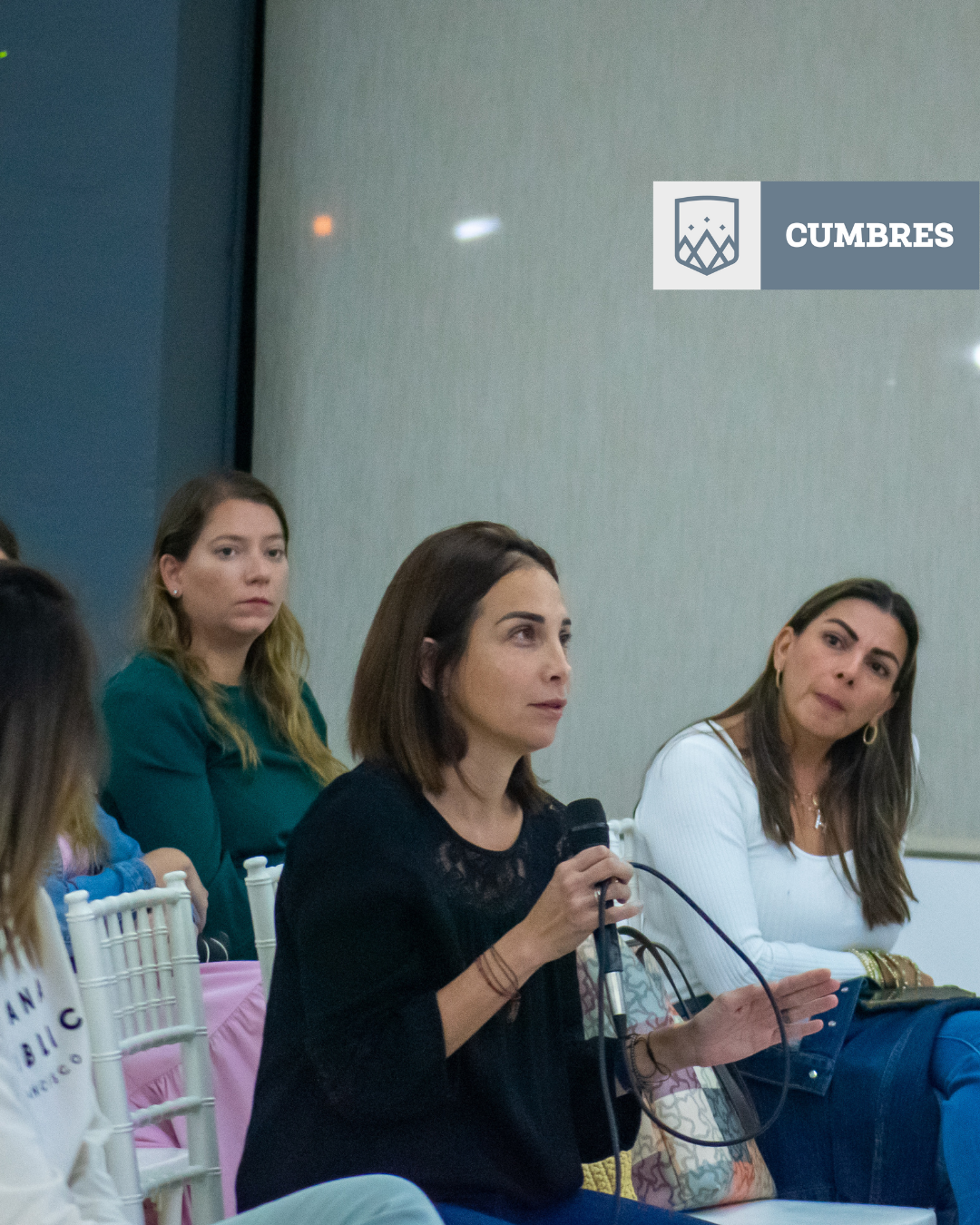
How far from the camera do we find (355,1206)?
97cm

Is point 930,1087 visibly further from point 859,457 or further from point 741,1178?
point 859,457

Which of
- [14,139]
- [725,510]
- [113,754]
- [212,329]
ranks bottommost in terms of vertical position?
[113,754]

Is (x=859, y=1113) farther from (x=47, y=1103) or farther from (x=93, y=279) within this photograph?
(x=93, y=279)

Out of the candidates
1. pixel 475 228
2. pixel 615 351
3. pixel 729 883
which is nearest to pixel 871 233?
pixel 615 351

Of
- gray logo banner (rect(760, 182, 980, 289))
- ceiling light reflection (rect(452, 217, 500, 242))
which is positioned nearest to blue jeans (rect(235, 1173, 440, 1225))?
gray logo banner (rect(760, 182, 980, 289))

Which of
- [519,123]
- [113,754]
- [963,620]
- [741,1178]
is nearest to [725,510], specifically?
[963,620]

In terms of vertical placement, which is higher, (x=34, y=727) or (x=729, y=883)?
(x=34, y=727)

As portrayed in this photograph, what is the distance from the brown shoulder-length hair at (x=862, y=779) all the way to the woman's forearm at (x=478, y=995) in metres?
0.90

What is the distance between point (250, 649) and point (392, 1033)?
4.37ft

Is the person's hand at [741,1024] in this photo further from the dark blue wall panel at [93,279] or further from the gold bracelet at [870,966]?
the dark blue wall panel at [93,279]

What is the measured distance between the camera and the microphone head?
130cm

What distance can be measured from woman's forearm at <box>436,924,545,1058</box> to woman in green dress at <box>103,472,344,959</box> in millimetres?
1024

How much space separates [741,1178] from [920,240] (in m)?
2.10

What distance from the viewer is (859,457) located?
2979mm
